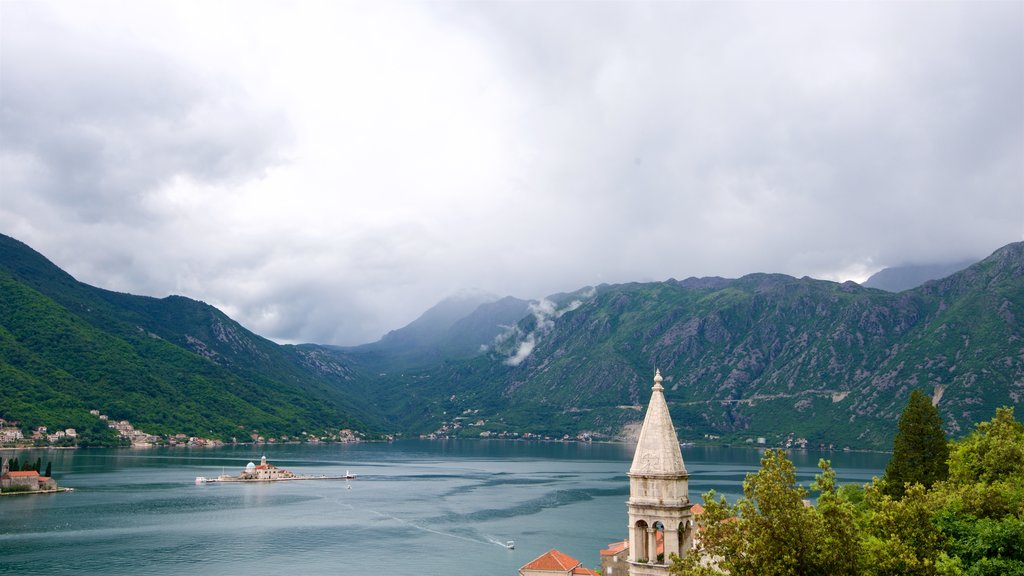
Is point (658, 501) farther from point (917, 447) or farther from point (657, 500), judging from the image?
point (917, 447)

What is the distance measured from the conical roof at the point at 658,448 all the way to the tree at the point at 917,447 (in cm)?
3964

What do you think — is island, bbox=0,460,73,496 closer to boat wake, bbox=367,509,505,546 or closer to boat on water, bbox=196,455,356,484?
boat on water, bbox=196,455,356,484

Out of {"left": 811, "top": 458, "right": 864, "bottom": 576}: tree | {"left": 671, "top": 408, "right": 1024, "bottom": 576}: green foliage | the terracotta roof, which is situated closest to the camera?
{"left": 811, "top": 458, "right": 864, "bottom": 576}: tree

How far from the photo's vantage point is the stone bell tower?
25453mm

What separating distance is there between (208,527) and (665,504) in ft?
332

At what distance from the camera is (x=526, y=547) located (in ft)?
302

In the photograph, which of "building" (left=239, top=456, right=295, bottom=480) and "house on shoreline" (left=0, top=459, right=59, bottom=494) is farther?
"building" (left=239, top=456, right=295, bottom=480)

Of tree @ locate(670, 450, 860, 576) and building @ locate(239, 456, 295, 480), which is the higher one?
tree @ locate(670, 450, 860, 576)

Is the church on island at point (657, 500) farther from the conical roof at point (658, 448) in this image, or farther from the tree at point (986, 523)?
the tree at point (986, 523)

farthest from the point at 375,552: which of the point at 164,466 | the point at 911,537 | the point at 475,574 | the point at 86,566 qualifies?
the point at 164,466

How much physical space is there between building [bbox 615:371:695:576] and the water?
56.9m

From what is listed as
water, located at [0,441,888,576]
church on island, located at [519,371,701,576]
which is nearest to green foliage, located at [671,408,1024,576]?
church on island, located at [519,371,701,576]

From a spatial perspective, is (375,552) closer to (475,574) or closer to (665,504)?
(475,574)

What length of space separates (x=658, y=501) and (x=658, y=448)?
1.87 metres
